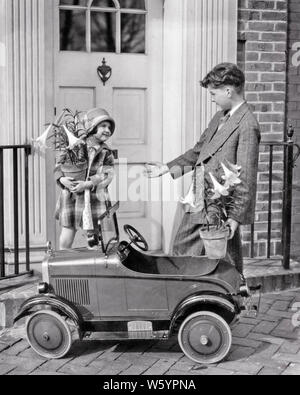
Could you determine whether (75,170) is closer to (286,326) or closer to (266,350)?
(266,350)

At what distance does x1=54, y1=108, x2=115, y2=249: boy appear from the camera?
14.8 ft

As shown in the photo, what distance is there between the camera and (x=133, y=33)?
5.66m

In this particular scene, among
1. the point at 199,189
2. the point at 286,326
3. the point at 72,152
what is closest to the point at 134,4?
the point at 72,152

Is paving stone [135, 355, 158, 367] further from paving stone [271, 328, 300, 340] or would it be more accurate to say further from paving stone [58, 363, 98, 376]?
paving stone [271, 328, 300, 340]

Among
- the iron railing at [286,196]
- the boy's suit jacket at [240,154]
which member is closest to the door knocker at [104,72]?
the iron railing at [286,196]

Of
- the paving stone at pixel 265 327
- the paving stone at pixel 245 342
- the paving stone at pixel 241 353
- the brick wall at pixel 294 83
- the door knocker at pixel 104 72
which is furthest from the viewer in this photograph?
the brick wall at pixel 294 83

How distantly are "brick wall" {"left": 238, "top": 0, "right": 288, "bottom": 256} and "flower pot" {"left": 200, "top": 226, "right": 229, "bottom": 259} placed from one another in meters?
2.12

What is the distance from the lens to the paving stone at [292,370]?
3863 millimetres

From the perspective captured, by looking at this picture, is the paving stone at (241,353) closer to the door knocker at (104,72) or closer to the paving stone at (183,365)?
the paving stone at (183,365)

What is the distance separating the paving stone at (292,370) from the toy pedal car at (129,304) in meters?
0.36

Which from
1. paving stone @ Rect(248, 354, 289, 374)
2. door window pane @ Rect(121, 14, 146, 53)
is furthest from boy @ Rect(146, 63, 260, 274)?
door window pane @ Rect(121, 14, 146, 53)

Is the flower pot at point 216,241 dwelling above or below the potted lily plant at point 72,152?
below
